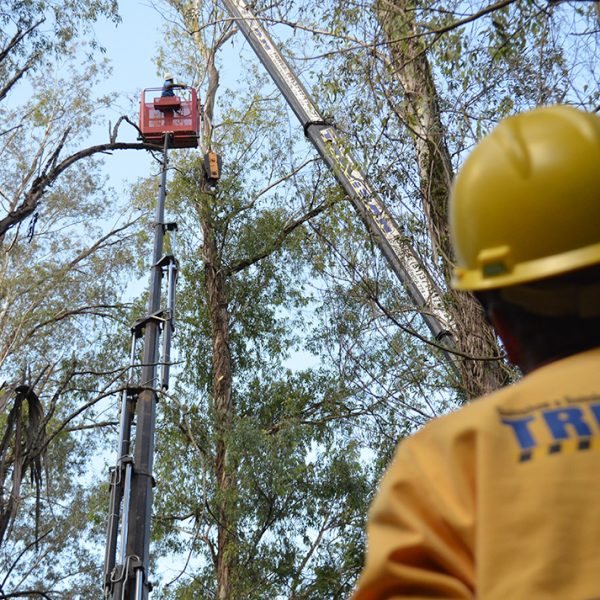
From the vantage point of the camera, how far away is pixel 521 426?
48.1 inches

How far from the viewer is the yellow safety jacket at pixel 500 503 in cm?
115

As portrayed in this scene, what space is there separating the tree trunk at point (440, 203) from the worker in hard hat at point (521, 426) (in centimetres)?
753

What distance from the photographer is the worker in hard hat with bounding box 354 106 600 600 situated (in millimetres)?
1158

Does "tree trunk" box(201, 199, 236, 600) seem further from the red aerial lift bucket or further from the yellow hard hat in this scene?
the yellow hard hat

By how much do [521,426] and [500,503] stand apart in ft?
0.32

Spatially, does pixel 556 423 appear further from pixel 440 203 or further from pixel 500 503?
pixel 440 203

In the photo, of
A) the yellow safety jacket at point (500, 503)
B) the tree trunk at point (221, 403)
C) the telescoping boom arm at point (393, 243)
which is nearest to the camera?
the yellow safety jacket at point (500, 503)

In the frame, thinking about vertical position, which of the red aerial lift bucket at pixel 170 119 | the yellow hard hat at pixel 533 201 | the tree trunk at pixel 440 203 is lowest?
the yellow hard hat at pixel 533 201

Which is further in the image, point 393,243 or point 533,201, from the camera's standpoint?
point 393,243

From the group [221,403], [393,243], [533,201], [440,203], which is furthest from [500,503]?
[221,403]

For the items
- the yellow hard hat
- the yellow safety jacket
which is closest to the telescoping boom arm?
the yellow hard hat

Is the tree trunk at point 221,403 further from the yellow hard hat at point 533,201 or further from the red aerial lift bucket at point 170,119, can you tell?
the yellow hard hat at point 533,201

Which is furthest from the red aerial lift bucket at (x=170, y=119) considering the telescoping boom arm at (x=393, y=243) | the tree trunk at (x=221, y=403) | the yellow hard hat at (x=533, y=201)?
the yellow hard hat at (x=533, y=201)

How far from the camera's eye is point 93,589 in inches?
1049
